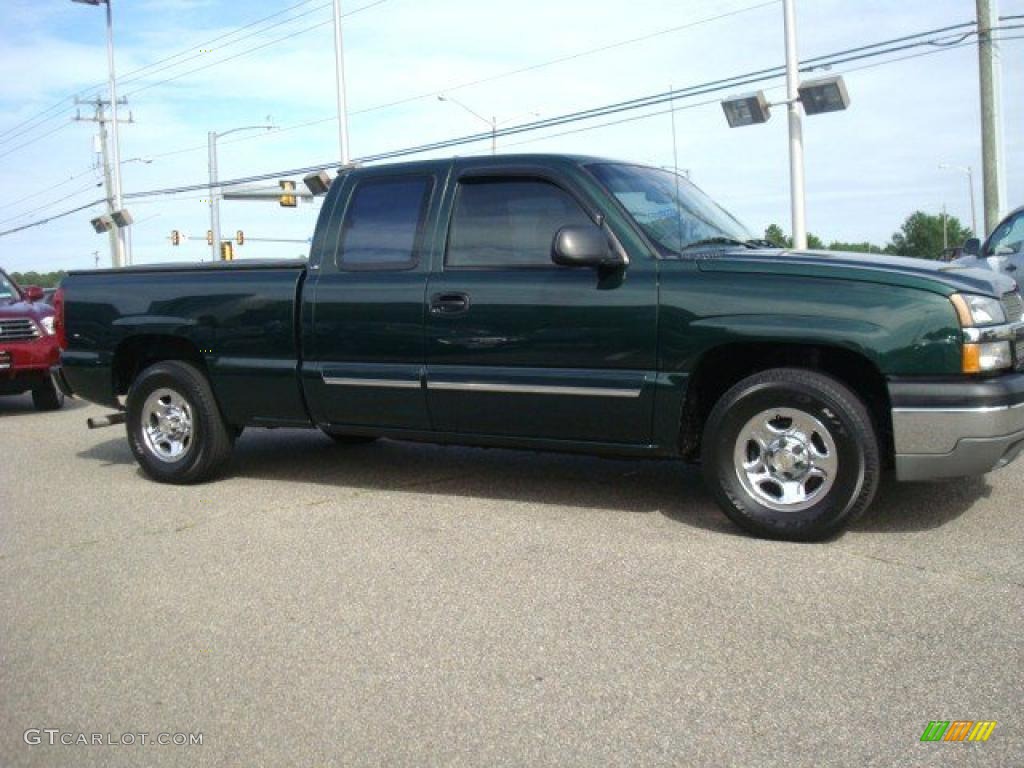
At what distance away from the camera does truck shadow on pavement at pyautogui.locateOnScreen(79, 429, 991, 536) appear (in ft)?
18.0

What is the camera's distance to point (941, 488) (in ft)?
18.9

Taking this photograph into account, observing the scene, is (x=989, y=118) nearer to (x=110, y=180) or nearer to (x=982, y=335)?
(x=982, y=335)

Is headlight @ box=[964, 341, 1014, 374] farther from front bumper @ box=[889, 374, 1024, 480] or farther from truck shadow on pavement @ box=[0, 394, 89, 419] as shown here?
truck shadow on pavement @ box=[0, 394, 89, 419]

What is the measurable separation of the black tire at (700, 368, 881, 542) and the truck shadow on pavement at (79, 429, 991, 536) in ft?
0.92

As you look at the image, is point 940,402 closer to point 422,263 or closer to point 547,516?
point 547,516

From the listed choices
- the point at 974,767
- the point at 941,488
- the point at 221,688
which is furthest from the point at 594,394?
the point at 974,767

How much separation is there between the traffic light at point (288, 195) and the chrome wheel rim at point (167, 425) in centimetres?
2599

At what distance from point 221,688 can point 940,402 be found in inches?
126

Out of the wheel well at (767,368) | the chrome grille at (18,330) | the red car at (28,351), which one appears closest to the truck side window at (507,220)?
the wheel well at (767,368)

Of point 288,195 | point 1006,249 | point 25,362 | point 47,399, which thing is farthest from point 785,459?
point 288,195

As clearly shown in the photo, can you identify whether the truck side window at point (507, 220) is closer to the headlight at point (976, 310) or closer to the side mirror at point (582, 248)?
the side mirror at point (582, 248)

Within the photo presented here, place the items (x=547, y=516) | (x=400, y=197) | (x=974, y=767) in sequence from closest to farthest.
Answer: (x=974, y=767) < (x=547, y=516) < (x=400, y=197)

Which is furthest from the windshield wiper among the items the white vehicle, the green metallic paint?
the white vehicle

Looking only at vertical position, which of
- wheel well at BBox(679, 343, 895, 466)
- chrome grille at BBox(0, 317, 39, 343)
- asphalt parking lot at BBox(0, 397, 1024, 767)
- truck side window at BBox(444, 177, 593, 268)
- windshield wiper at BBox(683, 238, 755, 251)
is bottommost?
asphalt parking lot at BBox(0, 397, 1024, 767)
